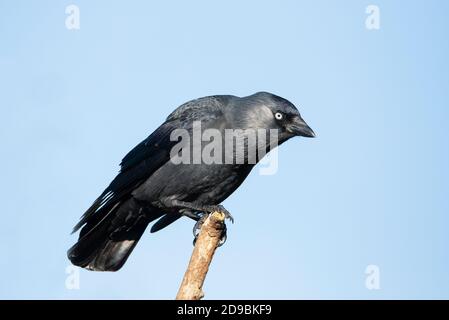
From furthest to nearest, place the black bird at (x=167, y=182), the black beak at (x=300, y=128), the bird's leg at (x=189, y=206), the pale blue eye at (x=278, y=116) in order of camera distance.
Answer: the pale blue eye at (x=278, y=116), the black beak at (x=300, y=128), the black bird at (x=167, y=182), the bird's leg at (x=189, y=206)

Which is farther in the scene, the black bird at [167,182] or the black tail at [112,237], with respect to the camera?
the black tail at [112,237]

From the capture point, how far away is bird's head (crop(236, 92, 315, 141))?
35.0 feet

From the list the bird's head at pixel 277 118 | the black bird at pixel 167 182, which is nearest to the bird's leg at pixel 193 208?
the black bird at pixel 167 182

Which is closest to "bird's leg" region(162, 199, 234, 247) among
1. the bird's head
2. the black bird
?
the black bird

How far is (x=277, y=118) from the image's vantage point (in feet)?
35.2

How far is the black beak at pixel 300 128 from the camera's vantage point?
34.8 ft

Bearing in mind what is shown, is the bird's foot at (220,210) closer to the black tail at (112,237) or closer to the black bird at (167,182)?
the black bird at (167,182)

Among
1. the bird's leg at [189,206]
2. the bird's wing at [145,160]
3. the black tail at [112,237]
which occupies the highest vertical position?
the bird's wing at [145,160]

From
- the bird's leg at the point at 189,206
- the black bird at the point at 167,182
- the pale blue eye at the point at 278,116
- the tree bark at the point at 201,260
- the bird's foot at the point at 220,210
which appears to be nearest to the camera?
the tree bark at the point at 201,260

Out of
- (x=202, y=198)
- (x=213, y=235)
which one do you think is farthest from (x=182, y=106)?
(x=213, y=235)

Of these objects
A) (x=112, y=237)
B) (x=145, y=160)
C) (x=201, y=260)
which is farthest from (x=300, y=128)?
(x=201, y=260)

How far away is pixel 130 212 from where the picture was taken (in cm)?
1082

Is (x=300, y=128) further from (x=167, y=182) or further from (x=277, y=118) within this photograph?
(x=167, y=182)

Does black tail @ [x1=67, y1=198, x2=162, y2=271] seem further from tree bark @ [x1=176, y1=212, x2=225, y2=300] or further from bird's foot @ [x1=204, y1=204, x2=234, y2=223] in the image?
tree bark @ [x1=176, y1=212, x2=225, y2=300]
